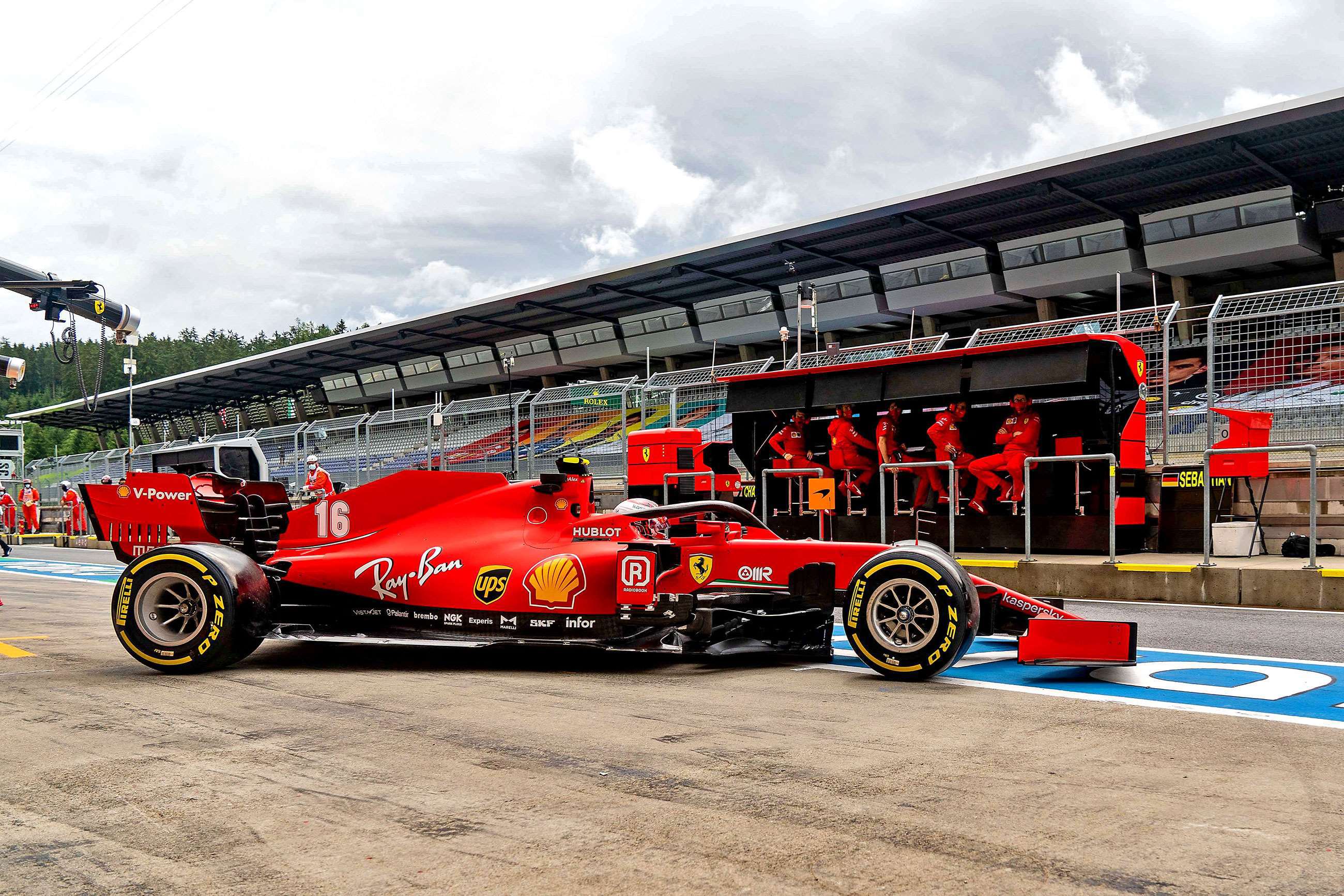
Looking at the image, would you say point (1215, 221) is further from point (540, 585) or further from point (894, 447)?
point (540, 585)

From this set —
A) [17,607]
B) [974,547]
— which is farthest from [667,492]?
[17,607]

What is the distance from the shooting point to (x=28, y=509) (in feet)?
122

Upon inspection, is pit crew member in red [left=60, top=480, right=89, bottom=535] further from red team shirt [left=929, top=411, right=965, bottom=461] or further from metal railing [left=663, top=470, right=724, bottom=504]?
red team shirt [left=929, top=411, right=965, bottom=461]

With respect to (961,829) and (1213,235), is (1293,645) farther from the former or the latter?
(1213,235)

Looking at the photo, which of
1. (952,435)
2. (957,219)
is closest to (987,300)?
(957,219)

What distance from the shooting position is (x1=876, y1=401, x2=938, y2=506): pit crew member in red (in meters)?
15.4

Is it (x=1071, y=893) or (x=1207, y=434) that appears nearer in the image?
(x=1071, y=893)

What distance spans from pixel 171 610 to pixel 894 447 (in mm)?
11057

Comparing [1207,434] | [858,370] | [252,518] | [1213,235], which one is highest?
[1213,235]

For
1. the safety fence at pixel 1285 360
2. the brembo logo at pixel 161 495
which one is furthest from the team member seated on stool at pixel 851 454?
the brembo logo at pixel 161 495

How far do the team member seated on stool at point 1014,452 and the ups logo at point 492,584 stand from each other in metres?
9.25

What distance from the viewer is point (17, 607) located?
38.0 feet

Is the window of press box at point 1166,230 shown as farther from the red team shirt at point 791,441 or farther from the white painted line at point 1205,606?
the white painted line at point 1205,606

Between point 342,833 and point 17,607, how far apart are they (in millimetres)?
10353
